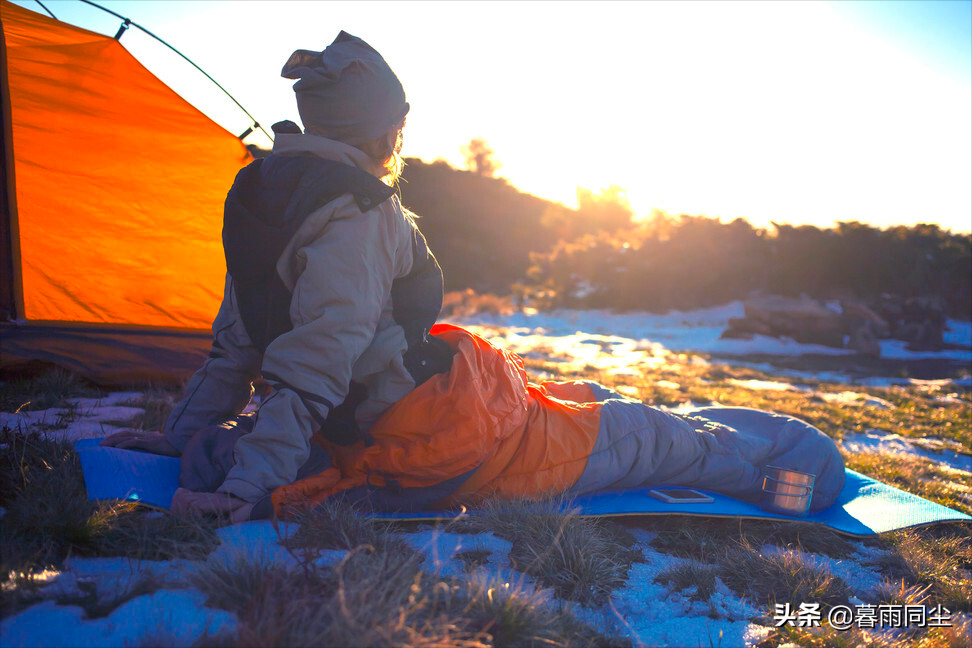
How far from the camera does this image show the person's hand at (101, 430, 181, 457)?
2023 mm

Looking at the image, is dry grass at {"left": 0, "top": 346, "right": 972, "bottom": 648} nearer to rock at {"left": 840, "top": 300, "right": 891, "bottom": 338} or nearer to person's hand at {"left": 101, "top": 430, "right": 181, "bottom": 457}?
person's hand at {"left": 101, "top": 430, "right": 181, "bottom": 457}

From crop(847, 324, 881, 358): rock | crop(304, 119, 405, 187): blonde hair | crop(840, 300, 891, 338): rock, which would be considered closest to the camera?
→ crop(304, 119, 405, 187): blonde hair

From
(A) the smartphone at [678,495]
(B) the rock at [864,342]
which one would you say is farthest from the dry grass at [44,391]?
(B) the rock at [864,342]

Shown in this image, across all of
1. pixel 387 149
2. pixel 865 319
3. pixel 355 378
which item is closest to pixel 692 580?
pixel 355 378

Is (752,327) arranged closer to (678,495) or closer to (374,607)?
(678,495)

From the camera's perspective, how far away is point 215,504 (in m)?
1.61

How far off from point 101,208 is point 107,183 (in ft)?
0.52

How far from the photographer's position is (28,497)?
1511 mm

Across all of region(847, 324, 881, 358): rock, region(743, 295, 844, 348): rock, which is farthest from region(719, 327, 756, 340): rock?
region(847, 324, 881, 358): rock

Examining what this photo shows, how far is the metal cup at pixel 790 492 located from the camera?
218cm

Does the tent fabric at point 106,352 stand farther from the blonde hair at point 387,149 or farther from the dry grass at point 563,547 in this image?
the dry grass at point 563,547

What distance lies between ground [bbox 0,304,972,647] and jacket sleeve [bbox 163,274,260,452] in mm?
333

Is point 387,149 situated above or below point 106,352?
above

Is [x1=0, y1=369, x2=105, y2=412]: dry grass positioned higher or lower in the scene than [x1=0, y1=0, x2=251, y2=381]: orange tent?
lower
